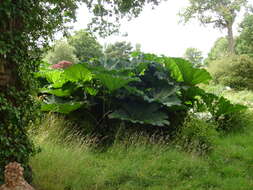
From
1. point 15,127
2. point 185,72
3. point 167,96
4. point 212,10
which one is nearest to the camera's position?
point 15,127

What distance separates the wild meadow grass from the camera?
338 centimetres

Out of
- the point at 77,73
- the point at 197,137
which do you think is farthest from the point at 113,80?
the point at 197,137

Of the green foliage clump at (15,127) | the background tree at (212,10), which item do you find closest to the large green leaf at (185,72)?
the green foliage clump at (15,127)

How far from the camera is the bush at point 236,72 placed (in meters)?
13.3

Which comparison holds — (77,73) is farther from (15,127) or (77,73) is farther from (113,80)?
(15,127)

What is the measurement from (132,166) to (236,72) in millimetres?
11552

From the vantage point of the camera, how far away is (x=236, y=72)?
13.9 meters

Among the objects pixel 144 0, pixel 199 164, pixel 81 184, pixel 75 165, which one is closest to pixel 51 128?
pixel 75 165

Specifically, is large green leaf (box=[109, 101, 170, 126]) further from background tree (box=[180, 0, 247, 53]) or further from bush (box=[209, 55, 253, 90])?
background tree (box=[180, 0, 247, 53])

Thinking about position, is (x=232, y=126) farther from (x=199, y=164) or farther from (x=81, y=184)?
(x=81, y=184)

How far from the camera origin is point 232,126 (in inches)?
258

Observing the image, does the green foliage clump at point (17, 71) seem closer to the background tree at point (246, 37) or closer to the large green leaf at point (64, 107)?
the large green leaf at point (64, 107)

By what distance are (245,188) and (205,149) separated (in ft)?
4.54

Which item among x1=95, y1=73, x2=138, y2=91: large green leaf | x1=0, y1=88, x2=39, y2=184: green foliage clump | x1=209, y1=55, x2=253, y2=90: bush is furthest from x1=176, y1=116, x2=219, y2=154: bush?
x1=209, y1=55, x2=253, y2=90: bush
